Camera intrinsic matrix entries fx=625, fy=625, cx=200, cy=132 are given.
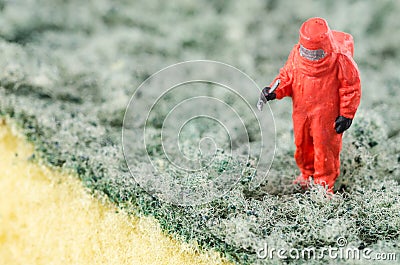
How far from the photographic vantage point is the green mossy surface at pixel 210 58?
2.38 m

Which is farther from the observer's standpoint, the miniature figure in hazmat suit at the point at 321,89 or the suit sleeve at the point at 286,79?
the suit sleeve at the point at 286,79

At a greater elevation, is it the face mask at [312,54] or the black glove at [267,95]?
the face mask at [312,54]

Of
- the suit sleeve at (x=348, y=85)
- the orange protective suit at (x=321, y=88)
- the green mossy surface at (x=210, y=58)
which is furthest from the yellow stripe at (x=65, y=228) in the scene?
the suit sleeve at (x=348, y=85)

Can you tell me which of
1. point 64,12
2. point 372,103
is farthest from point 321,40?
point 64,12

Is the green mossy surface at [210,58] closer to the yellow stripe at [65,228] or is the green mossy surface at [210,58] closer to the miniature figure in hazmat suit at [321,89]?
the yellow stripe at [65,228]

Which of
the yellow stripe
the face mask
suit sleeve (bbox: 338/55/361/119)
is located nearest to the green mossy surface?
the yellow stripe

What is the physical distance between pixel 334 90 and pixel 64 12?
208 centimetres

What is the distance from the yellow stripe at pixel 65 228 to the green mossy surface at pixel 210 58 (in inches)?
2.4

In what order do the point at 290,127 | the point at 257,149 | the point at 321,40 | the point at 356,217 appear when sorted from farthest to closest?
the point at 290,127 < the point at 257,149 < the point at 356,217 < the point at 321,40

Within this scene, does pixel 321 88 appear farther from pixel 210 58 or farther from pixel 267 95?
pixel 210 58

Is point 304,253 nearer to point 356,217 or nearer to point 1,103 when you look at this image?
point 356,217

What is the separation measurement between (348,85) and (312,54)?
0.18m

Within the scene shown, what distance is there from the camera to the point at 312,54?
220 centimetres

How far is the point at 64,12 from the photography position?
3.78m
